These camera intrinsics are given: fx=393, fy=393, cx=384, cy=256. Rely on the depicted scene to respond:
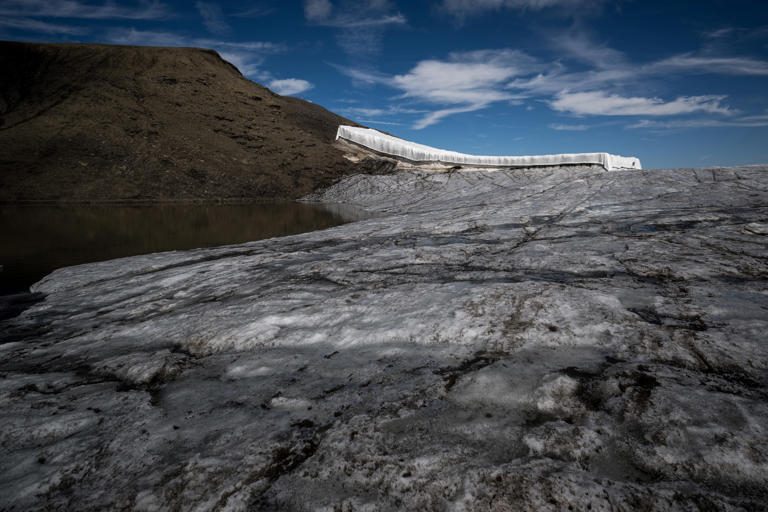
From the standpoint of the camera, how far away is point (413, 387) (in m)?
1.86

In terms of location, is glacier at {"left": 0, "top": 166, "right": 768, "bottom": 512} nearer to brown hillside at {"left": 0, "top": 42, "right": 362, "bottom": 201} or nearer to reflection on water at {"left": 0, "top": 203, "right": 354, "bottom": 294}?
reflection on water at {"left": 0, "top": 203, "right": 354, "bottom": 294}

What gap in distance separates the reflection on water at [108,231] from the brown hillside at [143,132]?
406 centimetres

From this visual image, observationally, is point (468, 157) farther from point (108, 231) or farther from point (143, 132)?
point (143, 132)

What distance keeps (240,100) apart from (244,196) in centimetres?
940

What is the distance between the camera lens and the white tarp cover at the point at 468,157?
15.3 m

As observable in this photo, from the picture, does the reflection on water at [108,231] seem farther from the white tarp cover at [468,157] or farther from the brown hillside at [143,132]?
the white tarp cover at [468,157]

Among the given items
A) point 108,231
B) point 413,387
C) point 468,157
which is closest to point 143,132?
point 108,231

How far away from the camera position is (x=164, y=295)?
3.87 metres

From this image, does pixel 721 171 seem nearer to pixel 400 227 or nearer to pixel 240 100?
pixel 400 227

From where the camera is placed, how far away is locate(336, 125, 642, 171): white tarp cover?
1529 cm

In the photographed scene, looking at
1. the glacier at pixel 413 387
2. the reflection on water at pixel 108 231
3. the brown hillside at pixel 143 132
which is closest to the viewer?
the glacier at pixel 413 387

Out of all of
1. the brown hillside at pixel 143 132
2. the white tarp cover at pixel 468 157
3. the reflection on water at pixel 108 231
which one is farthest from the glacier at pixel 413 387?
the brown hillside at pixel 143 132

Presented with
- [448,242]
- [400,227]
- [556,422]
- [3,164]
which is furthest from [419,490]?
[3,164]

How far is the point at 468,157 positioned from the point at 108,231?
552 inches
